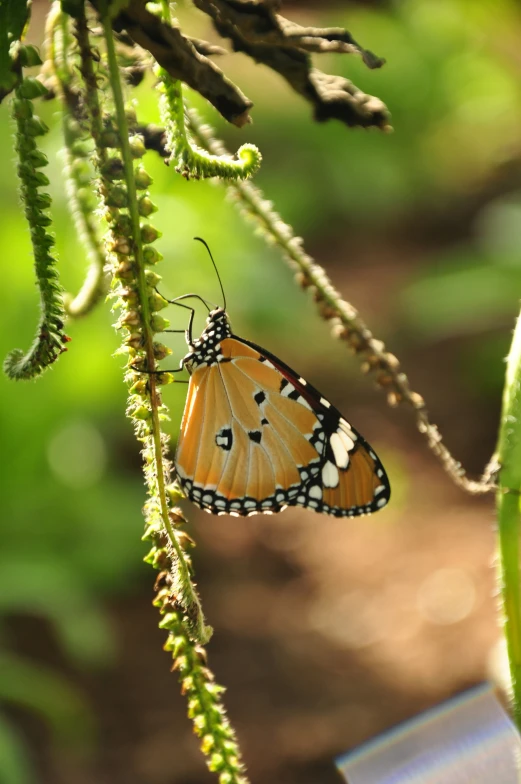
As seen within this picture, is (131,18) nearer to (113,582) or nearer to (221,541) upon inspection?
(113,582)

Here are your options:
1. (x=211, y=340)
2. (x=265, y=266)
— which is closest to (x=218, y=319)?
(x=211, y=340)

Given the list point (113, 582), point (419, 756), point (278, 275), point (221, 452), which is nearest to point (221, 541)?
point (113, 582)

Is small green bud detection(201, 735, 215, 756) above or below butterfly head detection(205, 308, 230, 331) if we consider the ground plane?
below

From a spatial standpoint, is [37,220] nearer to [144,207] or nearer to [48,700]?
[144,207]

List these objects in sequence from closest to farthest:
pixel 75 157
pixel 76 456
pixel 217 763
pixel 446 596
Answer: pixel 217 763 < pixel 75 157 < pixel 76 456 < pixel 446 596

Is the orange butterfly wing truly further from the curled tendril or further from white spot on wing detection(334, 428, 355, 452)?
the curled tendril

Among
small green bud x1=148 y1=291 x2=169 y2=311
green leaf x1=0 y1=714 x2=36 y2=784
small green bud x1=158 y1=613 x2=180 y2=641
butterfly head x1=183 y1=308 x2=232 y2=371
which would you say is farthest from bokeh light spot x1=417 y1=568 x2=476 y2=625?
small green bud x1=148 y1=291 x2=169 y2=311

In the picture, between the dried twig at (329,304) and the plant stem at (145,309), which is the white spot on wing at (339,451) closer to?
the dried twig at (329,304)
